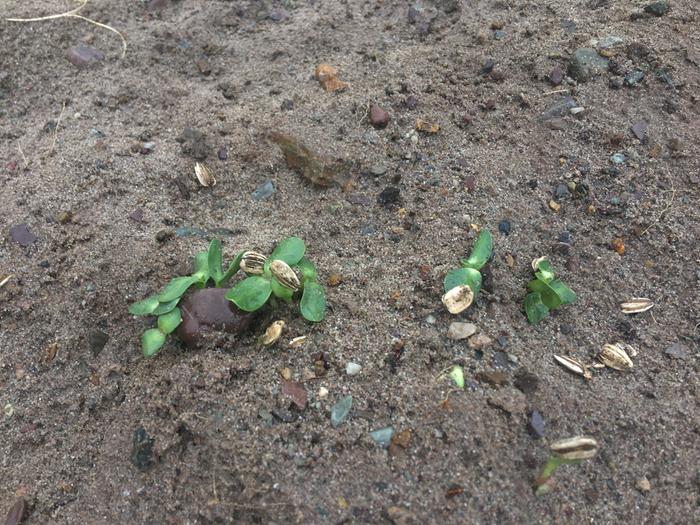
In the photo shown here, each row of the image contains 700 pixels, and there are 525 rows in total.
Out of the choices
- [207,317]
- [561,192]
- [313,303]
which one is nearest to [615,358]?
[561,192]

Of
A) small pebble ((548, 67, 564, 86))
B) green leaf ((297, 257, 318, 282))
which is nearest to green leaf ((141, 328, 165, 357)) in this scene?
green leaf ((297, 257, 318, 282))

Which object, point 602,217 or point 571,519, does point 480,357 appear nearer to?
point 571,519

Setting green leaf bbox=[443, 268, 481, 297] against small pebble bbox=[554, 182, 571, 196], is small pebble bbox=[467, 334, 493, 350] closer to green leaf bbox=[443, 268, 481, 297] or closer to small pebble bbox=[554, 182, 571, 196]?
green leaf bbox=[443, 268, 481, 297]

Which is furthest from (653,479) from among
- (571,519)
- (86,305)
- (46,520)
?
(86,305)

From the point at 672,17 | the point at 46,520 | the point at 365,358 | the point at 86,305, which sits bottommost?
the point at 46,520

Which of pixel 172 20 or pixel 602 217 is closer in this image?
pixel 602 217

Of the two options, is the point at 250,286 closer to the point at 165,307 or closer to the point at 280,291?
the point at 280,291

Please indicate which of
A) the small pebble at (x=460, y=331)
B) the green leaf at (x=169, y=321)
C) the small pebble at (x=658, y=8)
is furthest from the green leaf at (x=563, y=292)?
the small pebble at (x=658, y=8)

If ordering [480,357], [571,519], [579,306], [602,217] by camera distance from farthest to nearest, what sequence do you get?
[602,217] < [579,306] < [480,357] < [571,519]
